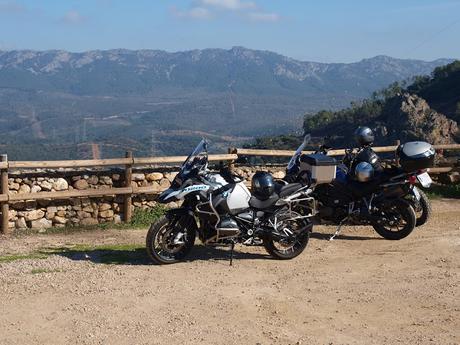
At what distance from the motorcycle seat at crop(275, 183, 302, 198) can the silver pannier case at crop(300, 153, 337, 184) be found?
0.83 metres

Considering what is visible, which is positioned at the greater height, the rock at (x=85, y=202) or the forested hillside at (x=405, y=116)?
the rock at (x=85, y=202)

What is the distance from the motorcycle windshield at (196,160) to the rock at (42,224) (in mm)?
3737

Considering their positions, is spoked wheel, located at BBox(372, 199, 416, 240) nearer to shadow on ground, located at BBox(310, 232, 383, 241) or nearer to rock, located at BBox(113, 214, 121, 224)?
shadow on ground, located at BBox(310, 232, 383, 241)

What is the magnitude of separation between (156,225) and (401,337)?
3245mm

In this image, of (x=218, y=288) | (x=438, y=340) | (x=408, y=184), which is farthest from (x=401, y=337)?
(x=408, y=184)

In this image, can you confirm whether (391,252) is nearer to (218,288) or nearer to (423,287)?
(423,287)

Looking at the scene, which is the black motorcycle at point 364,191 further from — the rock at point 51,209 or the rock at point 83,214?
the rock at point 51,209

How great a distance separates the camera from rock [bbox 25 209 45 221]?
34.6ft

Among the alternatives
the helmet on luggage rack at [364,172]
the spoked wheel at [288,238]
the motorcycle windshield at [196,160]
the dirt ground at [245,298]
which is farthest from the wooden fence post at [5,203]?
the helmet on luggage rack at [364,172]

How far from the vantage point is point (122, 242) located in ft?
31.6

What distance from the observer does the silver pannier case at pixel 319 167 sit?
9.23 m

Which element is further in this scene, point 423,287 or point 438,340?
point 423,287

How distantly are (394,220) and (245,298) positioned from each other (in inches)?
A: 139

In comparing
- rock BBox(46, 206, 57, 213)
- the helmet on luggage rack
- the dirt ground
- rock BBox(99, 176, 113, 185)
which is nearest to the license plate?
the helmet on luggage rack
